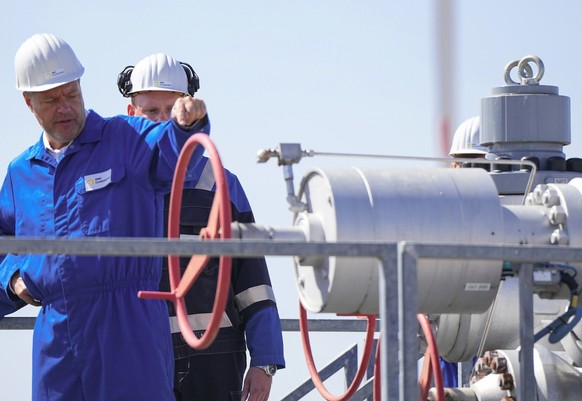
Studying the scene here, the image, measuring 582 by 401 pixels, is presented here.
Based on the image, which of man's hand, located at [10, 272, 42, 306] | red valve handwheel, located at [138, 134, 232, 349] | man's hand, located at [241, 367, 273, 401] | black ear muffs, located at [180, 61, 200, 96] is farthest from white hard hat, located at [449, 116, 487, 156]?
red valve handwheel, located at [138, 134, 232, 349]

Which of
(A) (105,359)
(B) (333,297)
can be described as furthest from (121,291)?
(B) (333,297)

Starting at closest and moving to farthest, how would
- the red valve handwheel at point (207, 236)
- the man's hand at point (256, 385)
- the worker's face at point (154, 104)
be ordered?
the red valve handwheel at point (207, 236), the man's hand at point (256, 385), the worker's face at point (154, 104)

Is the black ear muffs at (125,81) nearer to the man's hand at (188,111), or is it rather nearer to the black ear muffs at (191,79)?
the black ear muffs at (191,79)

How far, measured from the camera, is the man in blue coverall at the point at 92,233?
14.2 feet

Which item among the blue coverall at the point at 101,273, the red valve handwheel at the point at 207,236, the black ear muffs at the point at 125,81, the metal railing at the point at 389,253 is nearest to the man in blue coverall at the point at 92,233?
the blue coverall at the point at 101,273

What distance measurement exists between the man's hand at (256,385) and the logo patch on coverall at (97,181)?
119cm

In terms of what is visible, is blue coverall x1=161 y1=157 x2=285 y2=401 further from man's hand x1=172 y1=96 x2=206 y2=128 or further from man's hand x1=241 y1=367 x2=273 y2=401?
man's hand x1=172 y1=96 x2=206 y2=128

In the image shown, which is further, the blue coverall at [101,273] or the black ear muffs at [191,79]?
the black ear muffs at [191,79]

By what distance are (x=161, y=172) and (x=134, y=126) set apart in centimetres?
23

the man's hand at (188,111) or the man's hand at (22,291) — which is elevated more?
the man's hand at (188,111)

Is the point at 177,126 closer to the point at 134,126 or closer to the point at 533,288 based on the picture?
the point at 134,126

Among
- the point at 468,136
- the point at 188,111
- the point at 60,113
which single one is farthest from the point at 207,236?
the point at 468,136

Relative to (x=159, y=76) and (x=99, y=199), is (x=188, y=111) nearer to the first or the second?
(x=99, y=199)

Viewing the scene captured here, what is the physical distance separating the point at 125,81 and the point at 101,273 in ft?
6.04
